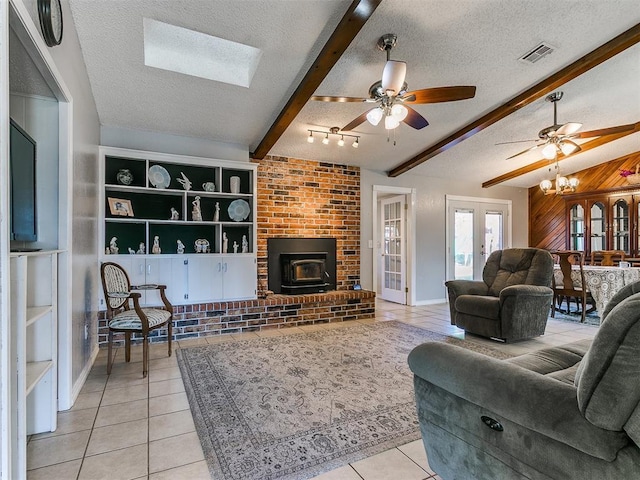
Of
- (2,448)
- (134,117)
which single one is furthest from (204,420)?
(134,117)

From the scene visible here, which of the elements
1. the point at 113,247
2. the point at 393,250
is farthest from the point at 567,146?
the point at 113,247

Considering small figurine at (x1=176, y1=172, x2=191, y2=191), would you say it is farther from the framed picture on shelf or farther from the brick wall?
the brick wall

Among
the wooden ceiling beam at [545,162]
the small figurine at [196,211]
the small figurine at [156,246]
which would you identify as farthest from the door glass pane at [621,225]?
the small figurine at [156,246]

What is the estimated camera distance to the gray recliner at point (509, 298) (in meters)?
3.56

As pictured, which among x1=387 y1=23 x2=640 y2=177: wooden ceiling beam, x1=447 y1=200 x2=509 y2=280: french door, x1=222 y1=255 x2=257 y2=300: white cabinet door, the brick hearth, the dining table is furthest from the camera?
x1=447 y1=200 x2=509 y2=280: french door

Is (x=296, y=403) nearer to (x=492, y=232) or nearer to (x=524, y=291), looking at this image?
(x=524, y=291)

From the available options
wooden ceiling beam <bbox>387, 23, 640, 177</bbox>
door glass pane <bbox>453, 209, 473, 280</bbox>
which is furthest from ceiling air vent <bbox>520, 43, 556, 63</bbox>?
door glass pane <bbox>453, 209, 473, 280</bbox>

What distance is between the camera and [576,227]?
21.9 ft

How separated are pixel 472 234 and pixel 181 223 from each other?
17.7ft

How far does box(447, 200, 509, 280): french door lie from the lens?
650cm

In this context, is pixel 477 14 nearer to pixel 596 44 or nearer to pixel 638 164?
pixel 596 44

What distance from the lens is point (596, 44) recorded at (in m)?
3.16

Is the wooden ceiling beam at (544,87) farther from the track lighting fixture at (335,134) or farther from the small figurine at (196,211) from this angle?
the small figurine at (196,211)

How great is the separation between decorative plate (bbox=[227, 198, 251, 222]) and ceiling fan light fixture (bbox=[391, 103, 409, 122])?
7.90 ft
